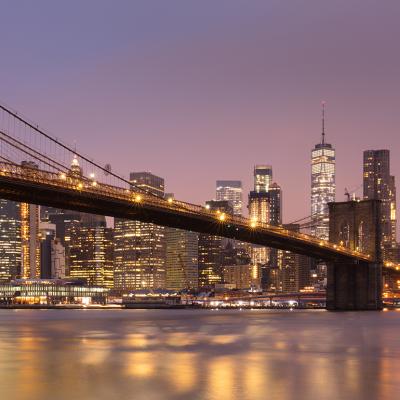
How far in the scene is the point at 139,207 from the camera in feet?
213

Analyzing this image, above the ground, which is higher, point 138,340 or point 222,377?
point 222,377

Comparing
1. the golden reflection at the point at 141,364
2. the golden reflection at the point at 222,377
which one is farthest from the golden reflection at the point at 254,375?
the golden reflection at the point at 141,364

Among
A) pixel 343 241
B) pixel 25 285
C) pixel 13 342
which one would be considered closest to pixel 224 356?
pixel 13 342

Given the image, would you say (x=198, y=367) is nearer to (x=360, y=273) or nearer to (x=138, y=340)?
(x=138, y=340)

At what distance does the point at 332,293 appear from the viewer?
94125mm

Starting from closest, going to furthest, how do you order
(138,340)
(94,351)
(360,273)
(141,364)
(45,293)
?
(141,364) → (94,351) → (138,340) → (360,273) → (45,293)

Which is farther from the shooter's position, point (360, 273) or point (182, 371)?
point (360, 273)

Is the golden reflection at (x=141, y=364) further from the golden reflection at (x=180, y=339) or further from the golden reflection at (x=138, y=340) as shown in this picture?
the golden reflection at (x=180, y=339)

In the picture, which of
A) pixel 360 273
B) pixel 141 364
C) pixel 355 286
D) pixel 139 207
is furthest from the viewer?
pixel 360 273

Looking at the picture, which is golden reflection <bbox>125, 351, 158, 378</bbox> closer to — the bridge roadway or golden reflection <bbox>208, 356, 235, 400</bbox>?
golden reflection <bbox>208, 356, 235, 400</bbox>

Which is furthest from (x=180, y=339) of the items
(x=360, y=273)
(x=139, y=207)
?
(x=360, y=273)

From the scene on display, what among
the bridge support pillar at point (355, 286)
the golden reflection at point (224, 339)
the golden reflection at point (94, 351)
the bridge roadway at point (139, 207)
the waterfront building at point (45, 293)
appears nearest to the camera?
the golden reflection at point (94, 351)

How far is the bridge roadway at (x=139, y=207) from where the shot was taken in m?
55.3

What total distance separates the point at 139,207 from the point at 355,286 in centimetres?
3591
